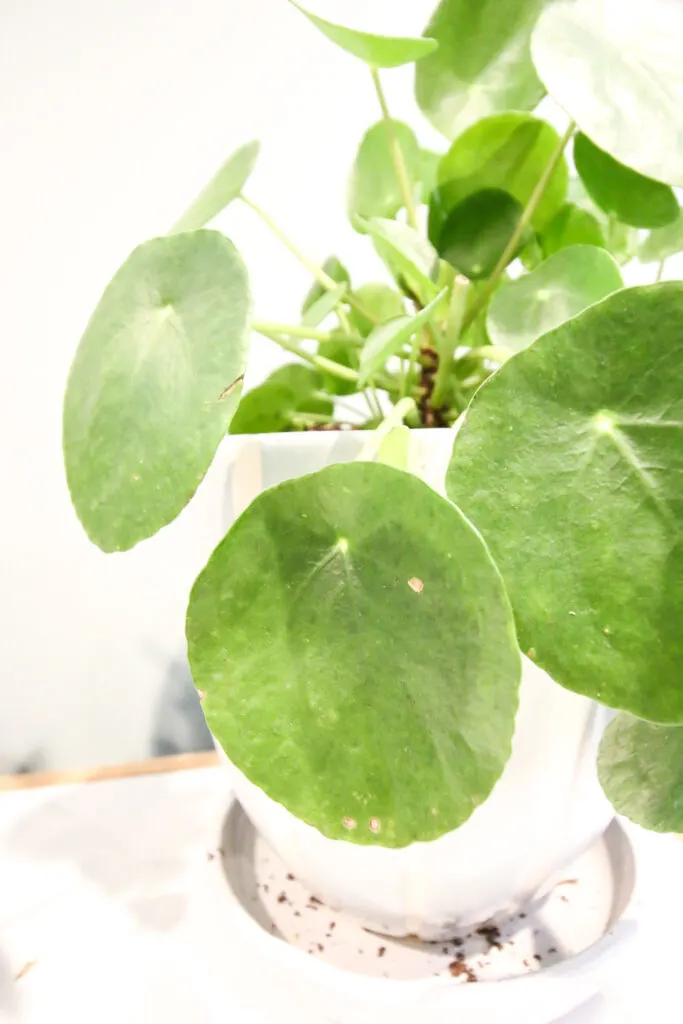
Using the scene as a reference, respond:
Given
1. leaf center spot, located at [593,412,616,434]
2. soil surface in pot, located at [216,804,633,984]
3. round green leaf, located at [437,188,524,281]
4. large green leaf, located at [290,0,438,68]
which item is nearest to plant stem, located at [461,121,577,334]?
round green leaf, located at [437,188,524,281]

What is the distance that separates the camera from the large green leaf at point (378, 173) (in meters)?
0.53

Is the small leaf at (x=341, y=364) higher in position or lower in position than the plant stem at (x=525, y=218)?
lower

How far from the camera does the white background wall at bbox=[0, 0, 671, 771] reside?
29.1 inches

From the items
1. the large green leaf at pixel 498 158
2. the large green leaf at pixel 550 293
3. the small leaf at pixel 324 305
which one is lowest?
the large green leaf at pixel 550 293

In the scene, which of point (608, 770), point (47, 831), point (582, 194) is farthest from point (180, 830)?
point (582, 194)

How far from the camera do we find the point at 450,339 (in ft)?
1.46

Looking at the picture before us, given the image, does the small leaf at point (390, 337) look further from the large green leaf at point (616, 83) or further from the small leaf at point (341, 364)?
the small leaf at point (341, 364)

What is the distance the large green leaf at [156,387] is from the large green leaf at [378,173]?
25 cm

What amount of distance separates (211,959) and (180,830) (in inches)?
6.7

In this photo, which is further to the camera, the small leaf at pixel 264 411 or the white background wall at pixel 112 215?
the white background wall at pixel 112 215

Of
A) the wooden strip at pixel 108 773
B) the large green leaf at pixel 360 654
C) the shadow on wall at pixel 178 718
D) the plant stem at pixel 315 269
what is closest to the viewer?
the large green leaf at pixel 360 654

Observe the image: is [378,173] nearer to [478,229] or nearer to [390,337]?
[478,229]

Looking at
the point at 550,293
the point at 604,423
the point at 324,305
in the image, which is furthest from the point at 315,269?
the point at 604,423

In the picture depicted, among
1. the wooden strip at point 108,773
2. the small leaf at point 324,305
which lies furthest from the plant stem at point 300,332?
the wooden strip at point 108,773
